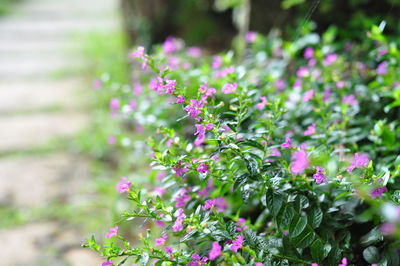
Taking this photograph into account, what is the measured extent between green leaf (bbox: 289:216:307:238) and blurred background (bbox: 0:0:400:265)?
0.55 m

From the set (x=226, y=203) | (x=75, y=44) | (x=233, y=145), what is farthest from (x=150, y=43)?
(x=75, y=44)

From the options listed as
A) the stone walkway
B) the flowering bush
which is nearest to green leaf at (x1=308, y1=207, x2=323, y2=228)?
the flowering bush

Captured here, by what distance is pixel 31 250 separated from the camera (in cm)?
193

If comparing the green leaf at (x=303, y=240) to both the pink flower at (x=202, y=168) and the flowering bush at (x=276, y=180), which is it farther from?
the pink flower at (x=202, y=168)

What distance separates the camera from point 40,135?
306 cm

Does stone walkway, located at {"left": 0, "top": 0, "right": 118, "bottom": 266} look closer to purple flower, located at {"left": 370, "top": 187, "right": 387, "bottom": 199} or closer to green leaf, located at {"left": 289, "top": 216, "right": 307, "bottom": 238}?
green leaf, located at {"left": 289, "top": 216, "right": 307, "bottom": 238}

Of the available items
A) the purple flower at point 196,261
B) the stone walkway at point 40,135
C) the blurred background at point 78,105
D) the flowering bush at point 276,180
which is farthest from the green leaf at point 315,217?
the stone walkway at point 40,135

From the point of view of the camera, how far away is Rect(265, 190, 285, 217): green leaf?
1.03m

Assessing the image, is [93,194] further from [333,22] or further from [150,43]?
[333,22]

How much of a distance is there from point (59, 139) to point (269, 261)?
2.29m

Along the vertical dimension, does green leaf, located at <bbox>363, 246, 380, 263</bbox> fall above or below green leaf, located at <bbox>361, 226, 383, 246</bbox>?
below

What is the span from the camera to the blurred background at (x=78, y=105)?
2098mm

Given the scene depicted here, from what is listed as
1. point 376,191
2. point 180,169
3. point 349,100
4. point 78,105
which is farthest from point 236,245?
point 78,105

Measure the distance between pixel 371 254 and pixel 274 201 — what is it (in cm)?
26
